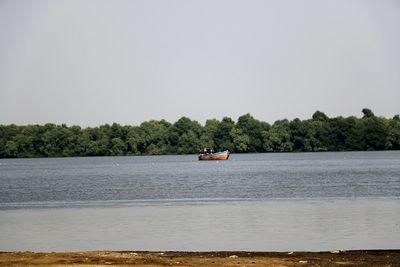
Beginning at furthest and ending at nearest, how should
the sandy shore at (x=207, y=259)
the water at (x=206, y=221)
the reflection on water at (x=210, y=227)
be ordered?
the water at (x=206, y=221) → the reflection on water at (x=210, y=227) → the sandy shore at (x=207, y=259)

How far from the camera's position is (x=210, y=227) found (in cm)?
3778

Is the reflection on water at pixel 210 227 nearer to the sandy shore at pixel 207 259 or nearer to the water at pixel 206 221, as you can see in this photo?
the water at pixel 206 221

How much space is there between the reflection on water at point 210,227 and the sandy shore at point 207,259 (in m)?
3.56

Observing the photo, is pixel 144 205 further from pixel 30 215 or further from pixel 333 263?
pixel 333 263

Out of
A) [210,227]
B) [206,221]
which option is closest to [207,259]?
[210,227]

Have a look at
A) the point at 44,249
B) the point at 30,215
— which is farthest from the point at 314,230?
the point at 30,215

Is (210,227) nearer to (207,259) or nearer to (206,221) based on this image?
(206,221)

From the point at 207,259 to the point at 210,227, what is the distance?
43.3ft

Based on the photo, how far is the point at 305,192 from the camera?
69.2 metres

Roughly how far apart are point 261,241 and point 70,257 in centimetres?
917

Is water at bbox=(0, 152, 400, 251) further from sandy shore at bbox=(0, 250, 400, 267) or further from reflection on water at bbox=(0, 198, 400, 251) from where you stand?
sandy shore at bbox=(0, 250, 400, 267)

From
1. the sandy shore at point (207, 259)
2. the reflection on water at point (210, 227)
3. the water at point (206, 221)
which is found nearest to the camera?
the sandy shore at point (207, 259)

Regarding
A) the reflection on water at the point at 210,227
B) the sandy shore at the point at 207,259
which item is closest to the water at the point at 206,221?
the reflection on water at the point at 210,227

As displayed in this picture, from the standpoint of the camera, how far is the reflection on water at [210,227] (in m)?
31.2
